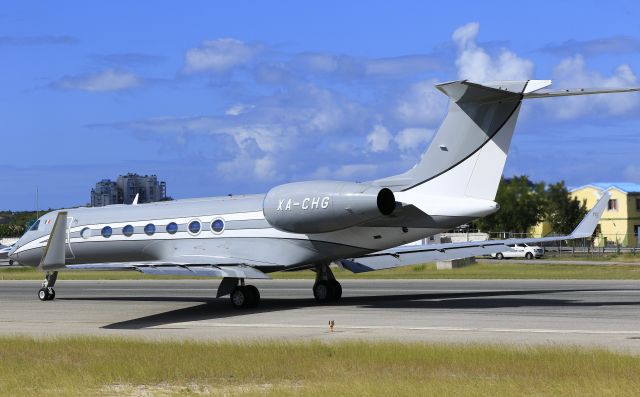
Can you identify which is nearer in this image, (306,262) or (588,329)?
(588,329)

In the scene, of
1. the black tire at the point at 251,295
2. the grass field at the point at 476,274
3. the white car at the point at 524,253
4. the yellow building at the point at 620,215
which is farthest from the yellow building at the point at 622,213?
the black tire at the point at 251,295

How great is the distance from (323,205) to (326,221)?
46 cm

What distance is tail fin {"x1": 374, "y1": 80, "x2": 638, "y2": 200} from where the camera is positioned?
2305 centimetres

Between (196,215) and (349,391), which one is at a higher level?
(196,215)

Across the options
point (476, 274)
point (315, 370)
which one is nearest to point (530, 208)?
point (476, 274)

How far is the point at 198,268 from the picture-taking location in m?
24.9

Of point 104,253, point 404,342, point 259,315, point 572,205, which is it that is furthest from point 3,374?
point 572,205

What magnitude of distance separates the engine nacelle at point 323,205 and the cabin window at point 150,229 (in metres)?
4.49

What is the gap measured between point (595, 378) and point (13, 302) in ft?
75.7

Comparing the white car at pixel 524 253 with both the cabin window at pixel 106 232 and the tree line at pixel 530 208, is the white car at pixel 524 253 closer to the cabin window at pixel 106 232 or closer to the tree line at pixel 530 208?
the tree line at pixel 530 208

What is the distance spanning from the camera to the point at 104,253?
30281 mm

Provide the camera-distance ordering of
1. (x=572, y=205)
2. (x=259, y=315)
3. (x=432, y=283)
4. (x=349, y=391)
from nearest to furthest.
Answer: (x=349, y=391) → (x=259, y=315) → (x=432, y=283) → (x=572, y=205)

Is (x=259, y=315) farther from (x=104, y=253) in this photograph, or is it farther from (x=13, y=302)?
(x=13, y=302)

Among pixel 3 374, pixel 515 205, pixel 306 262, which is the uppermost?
pixel 515 205
